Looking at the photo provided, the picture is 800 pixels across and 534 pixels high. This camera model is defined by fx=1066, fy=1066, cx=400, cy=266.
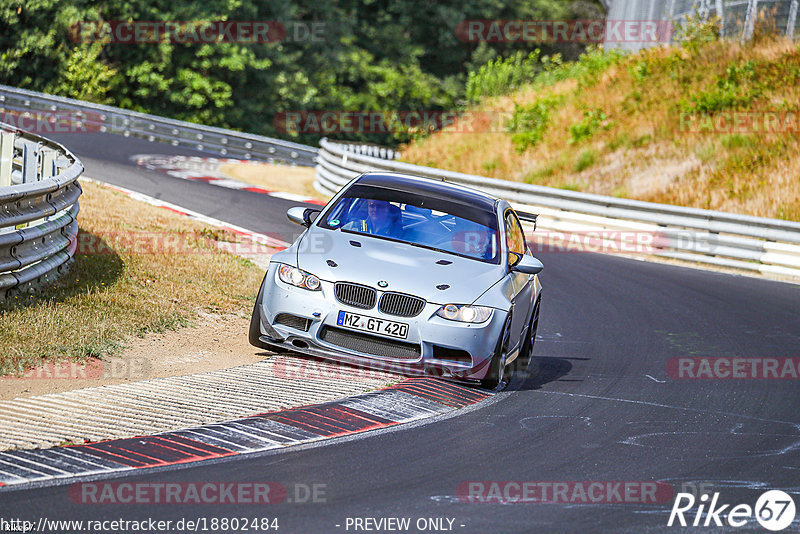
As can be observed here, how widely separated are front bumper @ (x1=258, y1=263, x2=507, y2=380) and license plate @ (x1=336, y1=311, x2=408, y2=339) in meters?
0.03

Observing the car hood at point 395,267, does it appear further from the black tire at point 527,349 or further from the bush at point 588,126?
the bush at point 588,126

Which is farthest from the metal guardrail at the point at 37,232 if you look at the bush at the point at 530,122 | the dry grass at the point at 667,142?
the bush at the point at 530,122

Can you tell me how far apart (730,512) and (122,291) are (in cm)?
677

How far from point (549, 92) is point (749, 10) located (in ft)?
21.0

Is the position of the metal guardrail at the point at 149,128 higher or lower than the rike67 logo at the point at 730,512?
lower

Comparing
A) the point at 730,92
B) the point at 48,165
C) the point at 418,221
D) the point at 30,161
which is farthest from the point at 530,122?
the point at 418,221

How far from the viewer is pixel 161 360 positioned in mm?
8984

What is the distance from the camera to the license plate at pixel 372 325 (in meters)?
8.37

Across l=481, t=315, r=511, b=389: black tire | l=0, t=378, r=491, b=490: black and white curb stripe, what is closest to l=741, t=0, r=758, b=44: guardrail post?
l=481, t=315, r=511, b=389: black tire

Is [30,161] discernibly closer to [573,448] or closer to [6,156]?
[6,156]

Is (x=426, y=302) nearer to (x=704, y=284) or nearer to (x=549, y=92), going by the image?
(x=704, y=284)

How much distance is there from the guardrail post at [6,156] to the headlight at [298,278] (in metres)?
7.48

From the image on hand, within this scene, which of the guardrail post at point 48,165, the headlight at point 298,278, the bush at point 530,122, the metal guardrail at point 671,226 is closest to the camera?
the headlight at point 298,278

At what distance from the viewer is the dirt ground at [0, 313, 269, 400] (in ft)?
25.4
